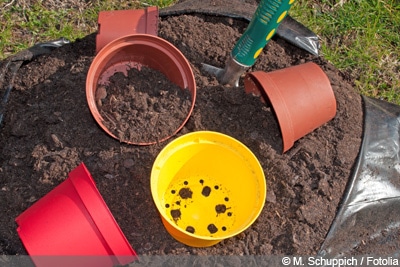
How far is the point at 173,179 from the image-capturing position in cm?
187

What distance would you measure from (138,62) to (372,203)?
999mm

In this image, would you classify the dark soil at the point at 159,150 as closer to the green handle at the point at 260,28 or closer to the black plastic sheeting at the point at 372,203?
the black plastic sheeting at the point at 372,203

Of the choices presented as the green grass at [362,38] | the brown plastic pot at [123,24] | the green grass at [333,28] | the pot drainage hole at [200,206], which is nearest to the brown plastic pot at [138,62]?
the brown plastic pot at [123,24]

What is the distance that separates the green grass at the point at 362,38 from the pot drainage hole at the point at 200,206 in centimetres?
94

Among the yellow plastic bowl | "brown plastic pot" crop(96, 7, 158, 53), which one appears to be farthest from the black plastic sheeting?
"brown plastic pot" crop(96, 7, 158, 53)

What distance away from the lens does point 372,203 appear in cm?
188

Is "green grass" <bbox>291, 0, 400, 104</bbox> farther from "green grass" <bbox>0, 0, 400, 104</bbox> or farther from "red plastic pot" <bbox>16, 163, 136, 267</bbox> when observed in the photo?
"red plastic pot" <bbox>16, 163, 136, 267</bbox>

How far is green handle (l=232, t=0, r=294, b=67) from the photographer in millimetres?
1588

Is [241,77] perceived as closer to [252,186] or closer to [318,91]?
[318,91]

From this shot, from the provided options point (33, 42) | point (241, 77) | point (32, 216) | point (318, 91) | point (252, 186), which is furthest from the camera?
point (33, 42)

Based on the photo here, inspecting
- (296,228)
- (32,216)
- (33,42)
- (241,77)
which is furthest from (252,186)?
(33,42)

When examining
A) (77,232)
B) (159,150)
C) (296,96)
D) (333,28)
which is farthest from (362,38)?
(77,232)

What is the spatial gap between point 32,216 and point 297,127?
0.93 metres

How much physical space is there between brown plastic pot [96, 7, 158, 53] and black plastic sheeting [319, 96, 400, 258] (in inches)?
35.7
